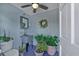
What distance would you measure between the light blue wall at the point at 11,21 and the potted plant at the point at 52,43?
19cm

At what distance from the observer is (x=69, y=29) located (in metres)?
0.80

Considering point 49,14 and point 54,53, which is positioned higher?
point 49,14

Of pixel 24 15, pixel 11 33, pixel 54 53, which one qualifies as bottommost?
pixel 54 53

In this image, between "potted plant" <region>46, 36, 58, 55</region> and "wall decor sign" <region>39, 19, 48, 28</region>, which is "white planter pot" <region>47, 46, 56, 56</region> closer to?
"potted plant" <region>46, 36, 58, 55</region>

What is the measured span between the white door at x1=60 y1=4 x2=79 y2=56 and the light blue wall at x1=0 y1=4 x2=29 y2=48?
27 centimetres

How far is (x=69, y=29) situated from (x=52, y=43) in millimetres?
138

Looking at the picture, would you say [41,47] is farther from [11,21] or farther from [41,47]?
[11,21]

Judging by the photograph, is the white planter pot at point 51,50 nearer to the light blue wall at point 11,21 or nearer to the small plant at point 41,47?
the small plant at point 41,47

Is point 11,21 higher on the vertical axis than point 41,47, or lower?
→ higher

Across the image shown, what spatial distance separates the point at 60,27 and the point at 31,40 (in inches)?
7.9

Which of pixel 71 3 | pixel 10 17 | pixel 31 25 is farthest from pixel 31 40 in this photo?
pixel 71 3

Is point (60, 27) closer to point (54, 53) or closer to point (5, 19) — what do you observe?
point (54, 53)

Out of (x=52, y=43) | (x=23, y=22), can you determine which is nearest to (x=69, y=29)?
(x=52, y=43)

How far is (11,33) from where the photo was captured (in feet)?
2.64
